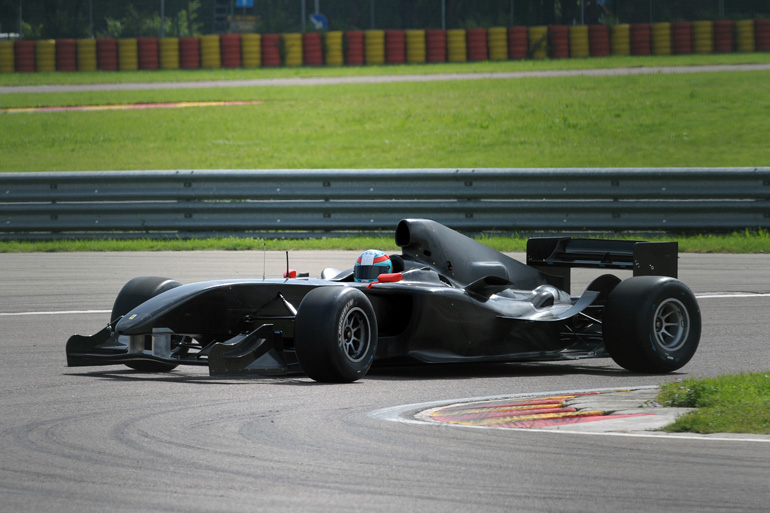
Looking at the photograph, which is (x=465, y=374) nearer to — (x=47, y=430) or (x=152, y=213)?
(x=47, y=430)

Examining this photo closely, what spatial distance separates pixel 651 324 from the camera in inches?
334

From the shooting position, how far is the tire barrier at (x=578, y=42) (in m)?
43.1

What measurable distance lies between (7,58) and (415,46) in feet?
46.4

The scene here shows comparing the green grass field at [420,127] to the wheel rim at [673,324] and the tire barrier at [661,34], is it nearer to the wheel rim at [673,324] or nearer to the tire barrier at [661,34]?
the tire barrier at [661,34]

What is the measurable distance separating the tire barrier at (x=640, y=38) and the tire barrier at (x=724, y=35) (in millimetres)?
2378

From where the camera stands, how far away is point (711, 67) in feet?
124

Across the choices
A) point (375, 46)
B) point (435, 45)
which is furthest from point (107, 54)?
point (435, 45)

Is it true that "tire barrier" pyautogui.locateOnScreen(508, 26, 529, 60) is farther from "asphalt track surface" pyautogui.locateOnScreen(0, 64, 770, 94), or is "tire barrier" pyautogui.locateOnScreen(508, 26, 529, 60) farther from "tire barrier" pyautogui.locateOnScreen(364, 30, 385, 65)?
"asphalt track surface" pyautogui.locateOnScreen(0, 64, 770, 94)

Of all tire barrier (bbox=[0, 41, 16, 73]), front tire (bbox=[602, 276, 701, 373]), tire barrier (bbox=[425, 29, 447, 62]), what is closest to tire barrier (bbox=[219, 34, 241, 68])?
tire barrier (bbox=[425, 29, 447, 62])

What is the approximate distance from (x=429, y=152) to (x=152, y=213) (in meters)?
10.6

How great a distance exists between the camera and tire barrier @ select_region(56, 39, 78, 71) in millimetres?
44406

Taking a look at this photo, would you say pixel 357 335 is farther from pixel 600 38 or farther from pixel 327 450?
pixel 600 38

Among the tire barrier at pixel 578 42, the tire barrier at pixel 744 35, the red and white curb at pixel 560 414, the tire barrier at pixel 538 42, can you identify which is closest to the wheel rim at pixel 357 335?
the red and white curb at pixel 560 414

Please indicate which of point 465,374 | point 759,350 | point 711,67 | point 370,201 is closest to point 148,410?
point 465,374
